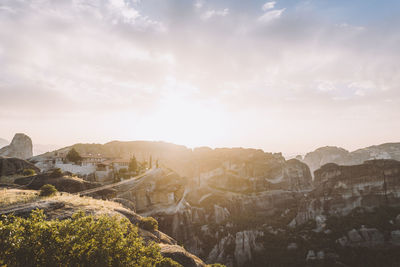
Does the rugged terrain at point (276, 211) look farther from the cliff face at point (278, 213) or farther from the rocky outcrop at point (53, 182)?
the rocky outcrop at point (53, 182)

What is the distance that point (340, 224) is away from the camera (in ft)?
261

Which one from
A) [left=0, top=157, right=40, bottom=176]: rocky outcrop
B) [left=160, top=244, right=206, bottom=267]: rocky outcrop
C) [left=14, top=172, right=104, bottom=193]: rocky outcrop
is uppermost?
[left=0, top=157, right=40, bottom=176]: rocky outcrop

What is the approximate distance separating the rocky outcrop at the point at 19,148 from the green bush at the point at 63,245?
6311 inches

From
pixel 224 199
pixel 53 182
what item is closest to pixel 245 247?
pixel 224 199

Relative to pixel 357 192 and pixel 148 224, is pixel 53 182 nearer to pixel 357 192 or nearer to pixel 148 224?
pixel 148 224

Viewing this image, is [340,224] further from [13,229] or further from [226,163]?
[13,229]

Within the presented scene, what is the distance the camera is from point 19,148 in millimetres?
136250

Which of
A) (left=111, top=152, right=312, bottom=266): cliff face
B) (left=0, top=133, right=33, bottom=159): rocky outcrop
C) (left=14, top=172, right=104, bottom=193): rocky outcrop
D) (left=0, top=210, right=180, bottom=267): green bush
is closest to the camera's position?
(left=0, top=210, right=180, bottom=267): green bush

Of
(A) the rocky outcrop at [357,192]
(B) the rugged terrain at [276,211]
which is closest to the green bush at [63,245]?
(B) the rugged terrain at [276,211]

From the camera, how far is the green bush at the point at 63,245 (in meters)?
11.1

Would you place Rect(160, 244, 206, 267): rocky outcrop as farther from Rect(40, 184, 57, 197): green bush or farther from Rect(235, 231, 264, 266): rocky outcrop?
Rect(235, 231, 264, 266): rocky outcrop

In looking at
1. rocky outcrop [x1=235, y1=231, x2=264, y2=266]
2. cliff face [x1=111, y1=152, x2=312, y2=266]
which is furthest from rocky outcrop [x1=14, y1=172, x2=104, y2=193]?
rocky outcrop [x1=235, y1=231, x2=264, y2=266]

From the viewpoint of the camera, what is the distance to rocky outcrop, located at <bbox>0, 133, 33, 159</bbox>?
13362 centimetres

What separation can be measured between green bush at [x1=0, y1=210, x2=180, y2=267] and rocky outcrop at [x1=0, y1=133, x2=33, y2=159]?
160m
